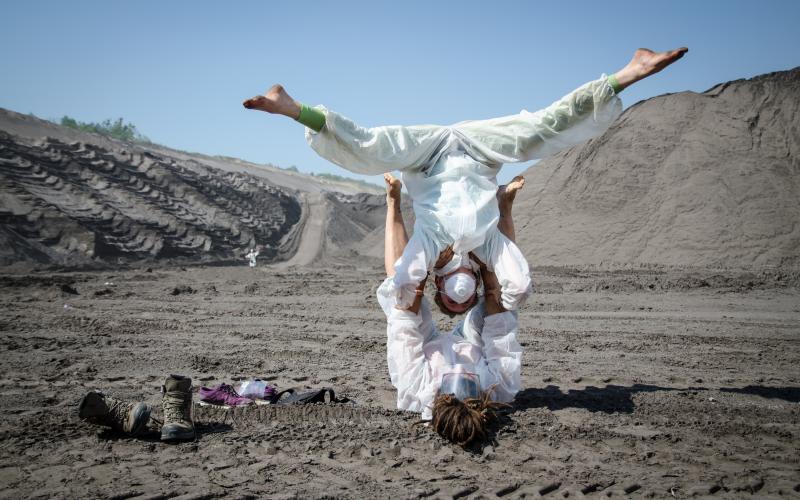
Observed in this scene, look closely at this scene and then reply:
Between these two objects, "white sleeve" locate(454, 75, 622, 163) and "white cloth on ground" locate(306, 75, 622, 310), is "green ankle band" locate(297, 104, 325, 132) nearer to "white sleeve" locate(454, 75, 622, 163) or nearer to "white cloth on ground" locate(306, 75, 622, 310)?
"white cloth on ground" locate(306, 75, 622, 310)

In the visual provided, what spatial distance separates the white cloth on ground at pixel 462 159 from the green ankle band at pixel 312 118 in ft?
0.13

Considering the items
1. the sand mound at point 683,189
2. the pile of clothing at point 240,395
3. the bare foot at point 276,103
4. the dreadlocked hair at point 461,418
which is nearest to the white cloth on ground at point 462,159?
the bare foot at point 276,103

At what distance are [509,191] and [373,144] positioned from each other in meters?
1.02

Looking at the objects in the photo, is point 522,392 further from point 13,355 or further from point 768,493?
point 13,355

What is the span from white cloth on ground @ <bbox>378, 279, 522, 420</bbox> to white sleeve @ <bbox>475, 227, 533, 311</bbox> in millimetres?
248

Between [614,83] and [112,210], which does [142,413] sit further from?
[112,210]

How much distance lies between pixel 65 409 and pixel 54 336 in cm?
349

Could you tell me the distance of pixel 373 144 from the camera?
14.0 feet

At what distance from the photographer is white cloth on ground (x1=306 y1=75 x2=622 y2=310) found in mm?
4188

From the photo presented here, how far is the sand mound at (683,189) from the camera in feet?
48.6

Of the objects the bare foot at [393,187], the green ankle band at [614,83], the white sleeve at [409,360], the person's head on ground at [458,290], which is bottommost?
the white sleeve at [409,360]

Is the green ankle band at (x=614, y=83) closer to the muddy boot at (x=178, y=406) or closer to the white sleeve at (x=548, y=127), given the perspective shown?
the white sleeve at (x=548, y=127)

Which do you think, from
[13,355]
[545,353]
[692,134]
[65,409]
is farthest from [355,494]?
[692,134]

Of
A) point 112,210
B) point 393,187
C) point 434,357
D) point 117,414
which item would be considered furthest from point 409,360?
point 112,210
